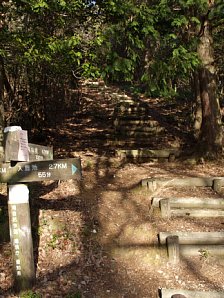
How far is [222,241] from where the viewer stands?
17.7ft

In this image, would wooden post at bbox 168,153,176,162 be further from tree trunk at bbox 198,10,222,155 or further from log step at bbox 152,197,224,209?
log step at bbox 152,197,224,209

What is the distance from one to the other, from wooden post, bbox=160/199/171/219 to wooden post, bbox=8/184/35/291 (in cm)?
265

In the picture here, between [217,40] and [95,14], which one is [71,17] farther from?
[217,40]

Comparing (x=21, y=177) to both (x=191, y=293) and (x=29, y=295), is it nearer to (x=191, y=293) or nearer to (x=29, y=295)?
(x=29, y=295)

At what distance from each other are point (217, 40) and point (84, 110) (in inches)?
263

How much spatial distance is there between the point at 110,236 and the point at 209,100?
16.2 ft

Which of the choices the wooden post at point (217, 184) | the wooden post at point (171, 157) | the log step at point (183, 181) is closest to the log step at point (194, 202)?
the wooden post at point (217, 184)

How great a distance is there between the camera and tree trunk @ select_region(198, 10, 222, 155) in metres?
8.80

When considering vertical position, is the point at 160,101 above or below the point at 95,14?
below

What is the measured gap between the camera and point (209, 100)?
8.95 m

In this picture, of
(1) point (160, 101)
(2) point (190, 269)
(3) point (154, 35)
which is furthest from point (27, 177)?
(1) point (160, 101)

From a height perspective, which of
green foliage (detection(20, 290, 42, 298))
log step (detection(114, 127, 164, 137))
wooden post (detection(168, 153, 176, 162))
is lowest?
green foliage (detection(20, 290, 42, 298))

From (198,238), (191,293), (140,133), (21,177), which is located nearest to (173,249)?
(198,238)

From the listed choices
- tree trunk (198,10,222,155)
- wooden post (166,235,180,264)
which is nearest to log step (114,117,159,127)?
tree trunk (198,10,222,155)
